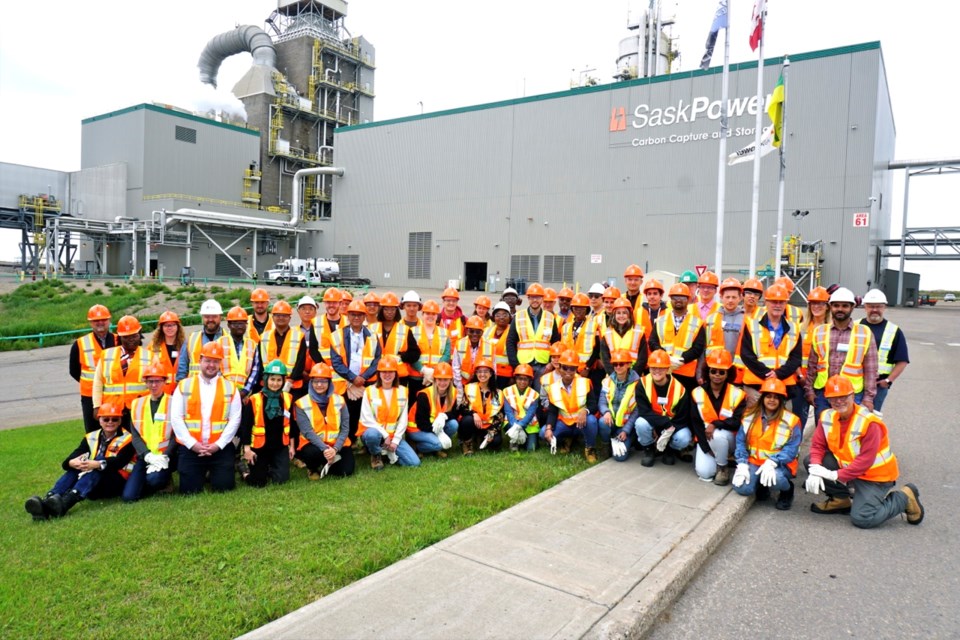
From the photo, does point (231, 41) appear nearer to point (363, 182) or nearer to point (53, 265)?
point (363, 182)

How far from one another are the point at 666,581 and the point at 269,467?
4.35 m

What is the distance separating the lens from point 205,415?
6.29m

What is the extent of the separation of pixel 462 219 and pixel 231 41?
34.0m

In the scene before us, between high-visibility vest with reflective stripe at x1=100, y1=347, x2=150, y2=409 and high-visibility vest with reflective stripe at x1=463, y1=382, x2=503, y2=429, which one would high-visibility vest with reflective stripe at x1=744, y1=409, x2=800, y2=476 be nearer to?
high-visibility vest with reflective stripe at x1=463, y1=382, x2=503, y2=429

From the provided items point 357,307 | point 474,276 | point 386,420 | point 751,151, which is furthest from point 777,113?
point 474,276

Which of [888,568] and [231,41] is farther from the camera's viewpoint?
[231,41]

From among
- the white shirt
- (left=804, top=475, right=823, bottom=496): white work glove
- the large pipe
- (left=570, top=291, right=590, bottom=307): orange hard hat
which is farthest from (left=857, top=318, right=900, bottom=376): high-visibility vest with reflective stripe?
the large pipe

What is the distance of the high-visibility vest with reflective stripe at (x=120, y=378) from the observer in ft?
22.4

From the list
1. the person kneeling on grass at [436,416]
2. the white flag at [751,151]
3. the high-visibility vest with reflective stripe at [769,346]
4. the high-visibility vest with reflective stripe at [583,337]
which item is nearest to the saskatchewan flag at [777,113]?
the white flag at [751,151]

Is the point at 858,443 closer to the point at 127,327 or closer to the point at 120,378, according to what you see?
the point at 120,378

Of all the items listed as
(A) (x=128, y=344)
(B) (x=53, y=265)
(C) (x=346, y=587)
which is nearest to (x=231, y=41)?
(B) (x=53, y=265)

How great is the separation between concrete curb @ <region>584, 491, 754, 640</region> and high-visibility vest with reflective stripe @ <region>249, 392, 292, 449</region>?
4154mm

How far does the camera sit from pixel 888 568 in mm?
4660

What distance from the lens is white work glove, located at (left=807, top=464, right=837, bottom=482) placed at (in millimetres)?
5596
